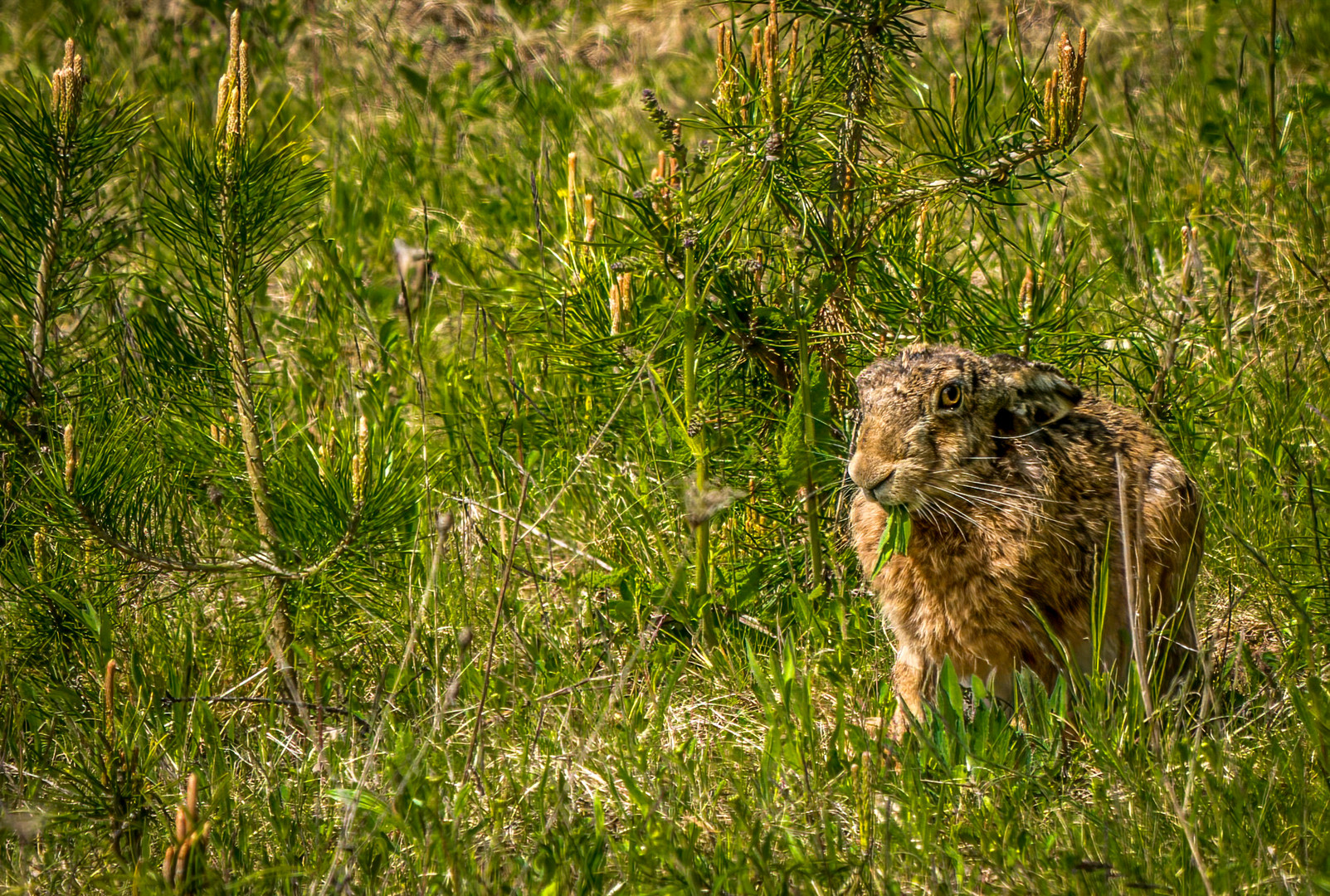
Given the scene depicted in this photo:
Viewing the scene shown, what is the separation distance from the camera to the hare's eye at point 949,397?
2.97 metres

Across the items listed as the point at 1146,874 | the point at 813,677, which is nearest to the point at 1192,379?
the point at 813,677

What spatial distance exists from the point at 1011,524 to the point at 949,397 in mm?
344

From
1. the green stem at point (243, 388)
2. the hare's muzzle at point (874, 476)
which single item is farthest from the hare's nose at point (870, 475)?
the green stem at point (243, 388)

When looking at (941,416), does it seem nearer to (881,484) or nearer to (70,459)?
(881,484)

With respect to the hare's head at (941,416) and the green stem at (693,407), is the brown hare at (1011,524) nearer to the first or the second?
the hare's head at (941,416)

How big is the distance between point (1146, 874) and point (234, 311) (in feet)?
8.19

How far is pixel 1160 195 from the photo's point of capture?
5.23m

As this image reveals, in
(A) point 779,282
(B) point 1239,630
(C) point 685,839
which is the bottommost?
(B) point 1239,630

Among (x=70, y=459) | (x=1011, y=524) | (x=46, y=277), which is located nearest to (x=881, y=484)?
(x=1011, y=524)

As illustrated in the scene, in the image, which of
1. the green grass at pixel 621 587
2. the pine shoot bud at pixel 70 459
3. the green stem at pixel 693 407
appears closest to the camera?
the green grass at pixel 621 587

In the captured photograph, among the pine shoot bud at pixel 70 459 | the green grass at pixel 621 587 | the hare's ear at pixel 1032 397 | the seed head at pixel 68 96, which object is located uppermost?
the seed head at pixel 68 96

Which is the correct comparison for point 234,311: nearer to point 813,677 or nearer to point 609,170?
point 813,677

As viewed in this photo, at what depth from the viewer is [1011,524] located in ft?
10.0

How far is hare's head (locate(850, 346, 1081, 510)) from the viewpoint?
291 cm
